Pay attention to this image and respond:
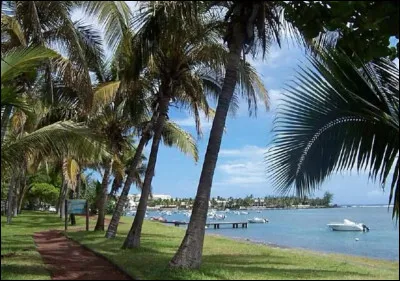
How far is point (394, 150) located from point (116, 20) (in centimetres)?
756

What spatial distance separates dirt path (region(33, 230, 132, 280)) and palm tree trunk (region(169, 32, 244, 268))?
1.31 metres

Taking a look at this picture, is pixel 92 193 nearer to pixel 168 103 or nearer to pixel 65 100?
pixel 65 100

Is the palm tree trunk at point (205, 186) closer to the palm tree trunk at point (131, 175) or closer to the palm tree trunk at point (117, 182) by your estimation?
the palm tree trunk at point (131, 175)

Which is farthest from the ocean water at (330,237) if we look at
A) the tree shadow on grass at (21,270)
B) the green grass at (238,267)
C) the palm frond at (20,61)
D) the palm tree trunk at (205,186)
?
the palm frond at (20,61)

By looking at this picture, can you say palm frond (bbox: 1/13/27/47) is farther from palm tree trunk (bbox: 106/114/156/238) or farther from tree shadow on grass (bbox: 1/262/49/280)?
tree shadow on grass (bbox: 1/262/49/280)

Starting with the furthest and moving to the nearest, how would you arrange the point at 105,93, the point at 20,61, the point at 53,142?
1. the point at 105,93
2. the point at 53,142
3. the point at 20,61

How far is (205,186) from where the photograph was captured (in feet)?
36.4

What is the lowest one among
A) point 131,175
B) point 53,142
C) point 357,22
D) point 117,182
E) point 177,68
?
point 131,175

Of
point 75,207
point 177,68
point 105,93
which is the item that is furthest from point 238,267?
point 75,207

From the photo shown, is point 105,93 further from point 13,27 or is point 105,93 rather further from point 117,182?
point 117,182

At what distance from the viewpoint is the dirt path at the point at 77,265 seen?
10492 mm

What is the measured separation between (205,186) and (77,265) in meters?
3.85

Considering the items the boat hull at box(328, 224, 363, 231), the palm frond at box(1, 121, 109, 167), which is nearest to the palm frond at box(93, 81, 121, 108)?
the palm frond at box(1, 121, 109, 167)

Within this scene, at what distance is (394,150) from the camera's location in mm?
9016
